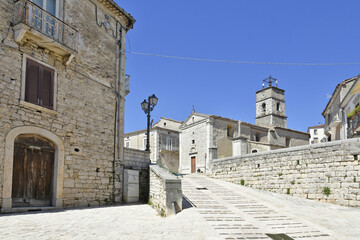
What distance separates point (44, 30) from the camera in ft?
32.2

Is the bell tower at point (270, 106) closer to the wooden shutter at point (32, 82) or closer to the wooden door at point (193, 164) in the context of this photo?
the wooden door at point (193, 164)

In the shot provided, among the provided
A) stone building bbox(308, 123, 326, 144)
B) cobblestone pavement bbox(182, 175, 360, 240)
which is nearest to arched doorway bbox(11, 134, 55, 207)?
cobblestone pavement bbox(182, 175, 360, 240)

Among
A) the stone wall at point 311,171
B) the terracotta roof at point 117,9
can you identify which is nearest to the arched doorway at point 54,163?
the terracotta roof at point 117,9

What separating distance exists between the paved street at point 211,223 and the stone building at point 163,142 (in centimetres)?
2551

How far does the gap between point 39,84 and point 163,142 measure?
2758 centimetres

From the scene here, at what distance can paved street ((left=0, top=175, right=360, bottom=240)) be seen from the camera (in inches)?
236

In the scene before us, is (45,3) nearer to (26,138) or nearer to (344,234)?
(26,138)

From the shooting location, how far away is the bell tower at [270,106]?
144ft

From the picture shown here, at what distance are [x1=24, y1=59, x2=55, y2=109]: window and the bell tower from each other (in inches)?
1456

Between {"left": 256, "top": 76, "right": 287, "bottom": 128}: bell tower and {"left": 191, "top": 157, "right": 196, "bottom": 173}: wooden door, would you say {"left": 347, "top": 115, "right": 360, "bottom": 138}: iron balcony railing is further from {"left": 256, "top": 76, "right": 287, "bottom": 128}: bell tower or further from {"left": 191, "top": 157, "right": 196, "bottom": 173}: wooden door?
{"left": 256, "top": 76, "right": 287, "bottom": 128}: bell tower

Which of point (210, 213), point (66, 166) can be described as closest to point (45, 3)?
point (66, 166)

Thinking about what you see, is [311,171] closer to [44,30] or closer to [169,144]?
[44,30]

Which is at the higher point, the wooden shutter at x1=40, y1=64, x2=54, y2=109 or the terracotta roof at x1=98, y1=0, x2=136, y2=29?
the terracotta roof at x1=98, y1=0, x2=136, y2=29

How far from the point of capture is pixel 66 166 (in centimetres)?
1038
